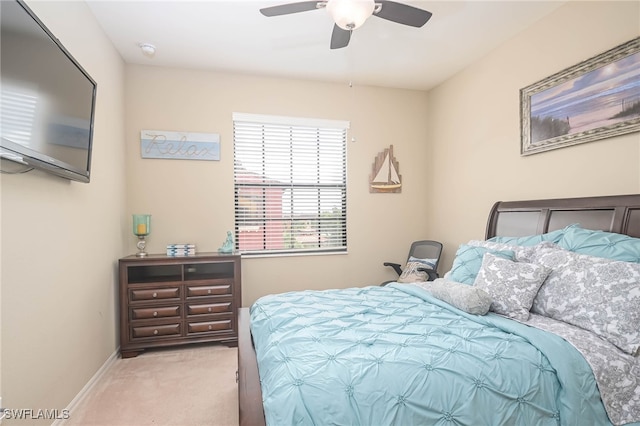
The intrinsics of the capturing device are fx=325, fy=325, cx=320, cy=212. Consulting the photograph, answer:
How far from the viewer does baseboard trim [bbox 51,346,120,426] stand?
2.03 meters

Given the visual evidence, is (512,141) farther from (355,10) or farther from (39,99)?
(39,99)

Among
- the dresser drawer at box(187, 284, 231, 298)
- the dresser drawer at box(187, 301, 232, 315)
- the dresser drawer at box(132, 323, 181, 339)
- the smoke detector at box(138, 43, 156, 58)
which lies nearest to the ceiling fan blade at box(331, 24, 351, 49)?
the smoke detector at box(138, 43, 156, 58)

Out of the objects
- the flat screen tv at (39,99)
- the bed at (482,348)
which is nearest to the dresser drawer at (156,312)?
the bed at (482,348)

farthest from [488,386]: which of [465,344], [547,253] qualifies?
[547,253]

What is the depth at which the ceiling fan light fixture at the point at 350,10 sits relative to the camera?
1768 mm

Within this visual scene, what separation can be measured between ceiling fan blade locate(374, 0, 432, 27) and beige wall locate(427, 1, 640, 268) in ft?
4.18

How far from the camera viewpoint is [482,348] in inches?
56.7

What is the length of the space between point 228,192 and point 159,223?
77cm

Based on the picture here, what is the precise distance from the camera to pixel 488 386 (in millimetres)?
1291

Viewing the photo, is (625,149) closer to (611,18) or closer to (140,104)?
(611,18)

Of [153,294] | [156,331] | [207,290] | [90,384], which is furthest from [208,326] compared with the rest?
[90,384]

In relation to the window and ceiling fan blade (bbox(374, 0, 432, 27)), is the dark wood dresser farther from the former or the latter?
ceiling fan blade (bbox(374, 0, 432, 27))

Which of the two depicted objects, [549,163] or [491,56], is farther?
[491,56]

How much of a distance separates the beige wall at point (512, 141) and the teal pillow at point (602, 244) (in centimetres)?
44
